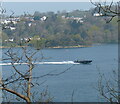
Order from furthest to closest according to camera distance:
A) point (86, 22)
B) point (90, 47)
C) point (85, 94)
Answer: point (86, 22), point (90, 47), point (85, 94)

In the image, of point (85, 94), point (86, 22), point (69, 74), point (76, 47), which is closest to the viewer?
point (85, 94)

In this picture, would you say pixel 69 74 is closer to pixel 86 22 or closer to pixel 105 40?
pixel 105 40

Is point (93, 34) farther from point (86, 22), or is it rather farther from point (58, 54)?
point (58, 54)

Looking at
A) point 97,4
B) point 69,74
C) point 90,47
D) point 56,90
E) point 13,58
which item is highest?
point 97,4

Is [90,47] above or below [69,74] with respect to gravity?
below

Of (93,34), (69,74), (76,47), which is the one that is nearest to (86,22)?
(93,34)

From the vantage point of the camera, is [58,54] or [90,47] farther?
[90,47]

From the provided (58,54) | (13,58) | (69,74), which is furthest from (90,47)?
(13,58)

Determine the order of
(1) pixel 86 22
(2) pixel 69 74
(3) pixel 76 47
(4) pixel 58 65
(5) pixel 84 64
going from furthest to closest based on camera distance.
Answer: (1) pixel 86 22 < (3) pixel 76 47 < (5) pixel 84 64 < (4) pixel 58 65 < (2) pixel 69 74

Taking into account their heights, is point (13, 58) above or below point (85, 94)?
above
